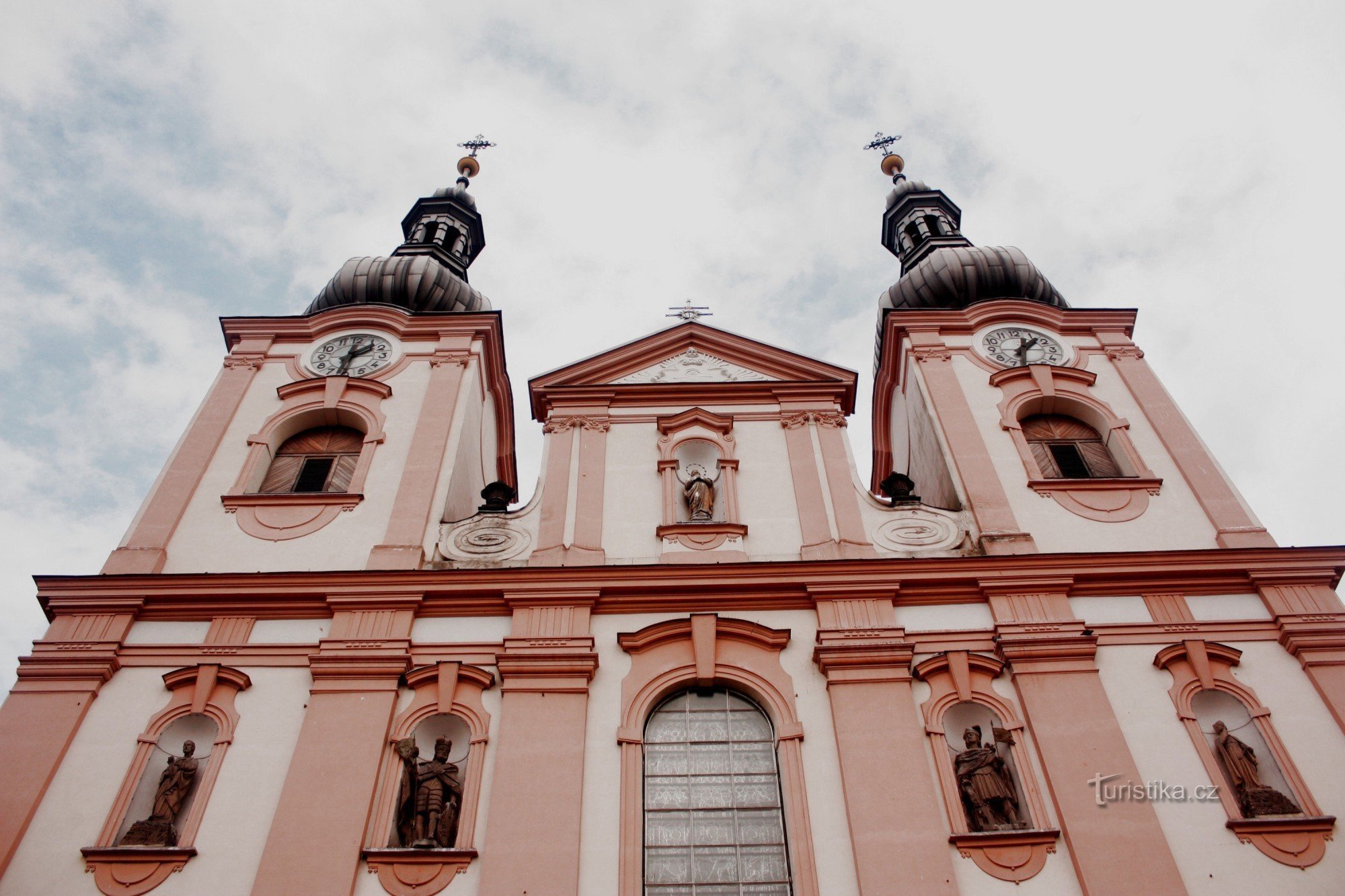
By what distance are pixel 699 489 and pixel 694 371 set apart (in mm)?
2686

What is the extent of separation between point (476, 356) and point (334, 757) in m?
6.69

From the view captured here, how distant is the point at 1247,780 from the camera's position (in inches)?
383

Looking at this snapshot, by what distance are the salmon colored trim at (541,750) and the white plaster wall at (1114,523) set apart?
15.9ft

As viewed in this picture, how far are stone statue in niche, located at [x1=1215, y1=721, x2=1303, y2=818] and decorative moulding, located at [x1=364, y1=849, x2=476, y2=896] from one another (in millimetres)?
6213

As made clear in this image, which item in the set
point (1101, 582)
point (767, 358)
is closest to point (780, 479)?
point (767, 358)

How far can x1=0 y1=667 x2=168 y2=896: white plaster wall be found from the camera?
9180 mm

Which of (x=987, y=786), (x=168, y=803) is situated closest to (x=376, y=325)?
(x=168, y=803)

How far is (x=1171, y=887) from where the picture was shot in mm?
8891

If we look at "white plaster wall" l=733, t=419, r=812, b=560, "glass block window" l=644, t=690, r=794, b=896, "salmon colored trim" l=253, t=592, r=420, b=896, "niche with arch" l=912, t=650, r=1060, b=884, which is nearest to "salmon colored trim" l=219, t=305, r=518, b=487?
"white plaster wall" l=733, t=419, r=812, b=560

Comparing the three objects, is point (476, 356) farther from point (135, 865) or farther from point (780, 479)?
point (135, 865)

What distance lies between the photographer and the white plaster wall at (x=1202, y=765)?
8977 mm

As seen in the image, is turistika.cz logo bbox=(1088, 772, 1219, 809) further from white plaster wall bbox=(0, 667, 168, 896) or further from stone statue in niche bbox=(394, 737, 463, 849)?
white plaster wall bbox=(0, 667, 168, 896)

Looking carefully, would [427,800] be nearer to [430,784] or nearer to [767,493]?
[430,784]

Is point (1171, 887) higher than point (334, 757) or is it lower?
lower
